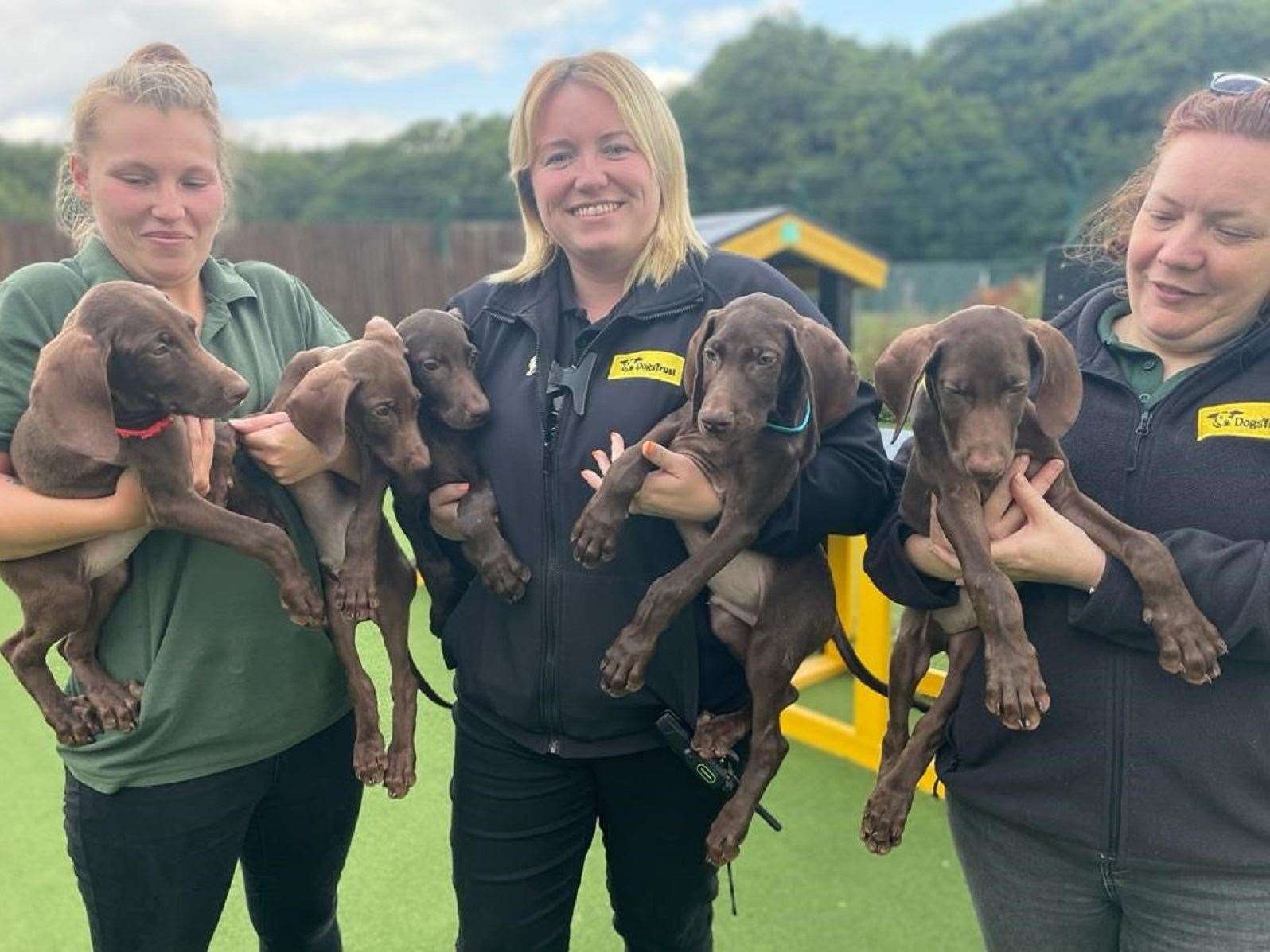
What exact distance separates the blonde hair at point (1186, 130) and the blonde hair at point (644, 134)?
933 mm

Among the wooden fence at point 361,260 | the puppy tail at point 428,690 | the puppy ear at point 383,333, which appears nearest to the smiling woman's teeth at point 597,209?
the puppy ear at point 383,333

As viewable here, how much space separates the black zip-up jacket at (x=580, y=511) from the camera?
2.43 meters

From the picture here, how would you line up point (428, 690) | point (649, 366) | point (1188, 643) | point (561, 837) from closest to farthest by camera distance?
point (1188, 643) → point (649, 366) → point (561, 837) → point (428, 690)

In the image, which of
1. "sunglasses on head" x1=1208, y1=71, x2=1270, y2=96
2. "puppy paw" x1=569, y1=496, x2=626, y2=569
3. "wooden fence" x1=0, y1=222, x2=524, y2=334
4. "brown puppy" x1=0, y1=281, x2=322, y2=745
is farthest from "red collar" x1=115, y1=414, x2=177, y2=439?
"wooden fence" x1=0, y1=222, x2=524, y2=334

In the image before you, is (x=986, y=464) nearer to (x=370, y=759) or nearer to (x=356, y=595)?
(x=356, y=595)

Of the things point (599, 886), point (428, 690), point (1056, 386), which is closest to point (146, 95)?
point (428, 690)

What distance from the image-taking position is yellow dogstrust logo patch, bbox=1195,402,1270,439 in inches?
76.7

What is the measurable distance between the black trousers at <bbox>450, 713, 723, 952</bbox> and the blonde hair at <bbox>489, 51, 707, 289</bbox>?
1.15 metres

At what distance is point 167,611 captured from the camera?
2320 mm

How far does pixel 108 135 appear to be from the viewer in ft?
7.54

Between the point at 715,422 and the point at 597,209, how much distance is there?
61 centimetres

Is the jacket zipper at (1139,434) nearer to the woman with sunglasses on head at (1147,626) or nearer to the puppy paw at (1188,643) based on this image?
the woman with sunglasses on head at (1147,626)

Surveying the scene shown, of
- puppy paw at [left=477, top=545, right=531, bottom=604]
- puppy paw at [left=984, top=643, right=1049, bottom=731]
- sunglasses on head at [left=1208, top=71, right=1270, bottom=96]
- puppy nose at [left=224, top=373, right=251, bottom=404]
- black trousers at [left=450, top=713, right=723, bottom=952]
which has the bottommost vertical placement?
black trousers at [left=450, top=713, right=723, bottom=952]

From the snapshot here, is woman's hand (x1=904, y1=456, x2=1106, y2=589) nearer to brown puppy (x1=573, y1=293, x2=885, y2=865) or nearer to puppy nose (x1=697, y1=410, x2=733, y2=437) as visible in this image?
brown puppy (x1=573, y1=293, x2=885, y2=865)
